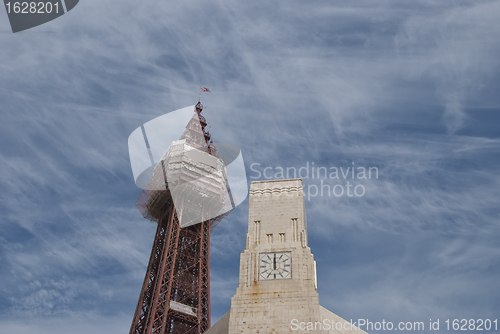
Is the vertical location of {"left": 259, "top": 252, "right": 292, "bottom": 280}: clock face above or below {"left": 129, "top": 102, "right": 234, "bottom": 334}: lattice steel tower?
below

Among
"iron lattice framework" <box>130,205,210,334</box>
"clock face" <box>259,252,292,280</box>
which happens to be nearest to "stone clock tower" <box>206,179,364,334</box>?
"clock face" <box>259,252,292,280</box>

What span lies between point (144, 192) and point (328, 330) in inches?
2877

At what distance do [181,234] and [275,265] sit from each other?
200 feet

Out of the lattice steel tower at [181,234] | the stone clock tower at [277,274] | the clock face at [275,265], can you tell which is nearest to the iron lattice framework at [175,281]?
the lattice steel tower at [181,234]

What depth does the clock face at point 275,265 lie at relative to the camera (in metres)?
44.8

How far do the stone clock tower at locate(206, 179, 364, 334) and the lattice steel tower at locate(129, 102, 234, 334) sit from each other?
43.2 meters

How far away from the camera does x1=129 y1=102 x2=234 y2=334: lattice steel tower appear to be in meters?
91.8

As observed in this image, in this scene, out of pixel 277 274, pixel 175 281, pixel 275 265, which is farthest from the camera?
pixel 175 281

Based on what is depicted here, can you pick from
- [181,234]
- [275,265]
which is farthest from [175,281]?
[275,265]

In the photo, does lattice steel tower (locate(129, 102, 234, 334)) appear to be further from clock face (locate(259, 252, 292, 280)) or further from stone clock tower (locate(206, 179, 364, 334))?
clock face (locate(259, 252, 292, 280))

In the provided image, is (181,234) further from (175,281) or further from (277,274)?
(277,274)

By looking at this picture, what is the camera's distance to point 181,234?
4097 inches

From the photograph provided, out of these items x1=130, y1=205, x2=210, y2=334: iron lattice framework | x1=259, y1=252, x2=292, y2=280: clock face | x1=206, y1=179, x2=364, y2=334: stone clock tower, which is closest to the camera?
x1=206, y1=179, x2=364, y2=334: stone clock tower

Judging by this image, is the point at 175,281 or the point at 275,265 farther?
the point at 175,281
